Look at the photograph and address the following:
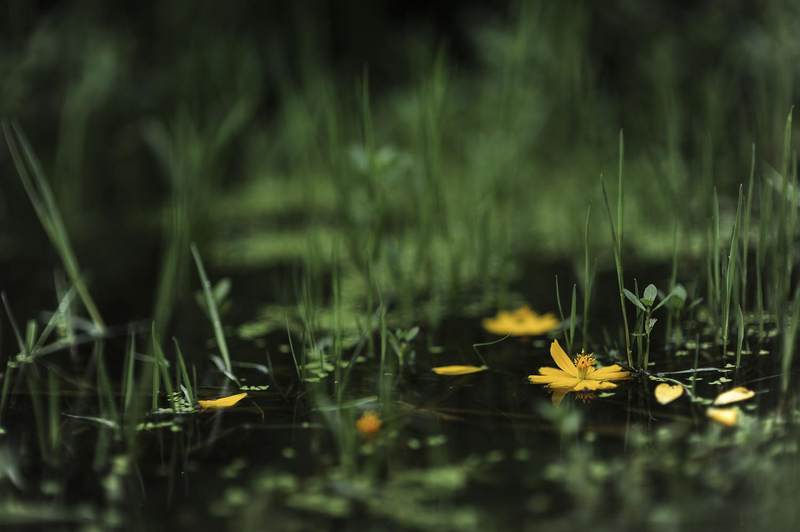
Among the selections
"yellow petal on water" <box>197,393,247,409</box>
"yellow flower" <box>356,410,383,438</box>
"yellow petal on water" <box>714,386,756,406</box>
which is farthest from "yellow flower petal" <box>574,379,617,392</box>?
"yellow petal on water" <box>197,393,247,409</box>

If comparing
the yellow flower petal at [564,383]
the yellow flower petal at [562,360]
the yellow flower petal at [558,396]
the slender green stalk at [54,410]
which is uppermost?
the yellow flower petal at [562,360]

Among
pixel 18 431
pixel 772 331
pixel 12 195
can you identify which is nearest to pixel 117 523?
pixel 18 431

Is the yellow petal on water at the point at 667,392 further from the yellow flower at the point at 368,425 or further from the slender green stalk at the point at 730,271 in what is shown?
the yellow flower at the point at 368,425

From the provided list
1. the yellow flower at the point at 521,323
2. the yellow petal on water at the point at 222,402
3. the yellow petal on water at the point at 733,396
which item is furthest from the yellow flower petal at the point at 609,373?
the yellow petal on water at the point at 222,402

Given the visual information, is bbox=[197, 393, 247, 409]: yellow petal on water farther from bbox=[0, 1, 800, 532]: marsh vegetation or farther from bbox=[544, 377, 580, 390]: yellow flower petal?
bbox=[544, 377, 580, 390]: yellow flower petal

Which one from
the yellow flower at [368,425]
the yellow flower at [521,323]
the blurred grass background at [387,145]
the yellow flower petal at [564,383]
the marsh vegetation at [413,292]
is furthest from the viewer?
the blurred grass background at [387,145]

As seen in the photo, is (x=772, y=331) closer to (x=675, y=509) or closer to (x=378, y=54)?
(x=675, y=509)
